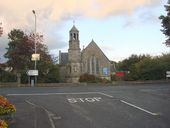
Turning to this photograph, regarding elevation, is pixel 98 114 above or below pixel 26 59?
below

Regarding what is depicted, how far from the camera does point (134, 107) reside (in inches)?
901

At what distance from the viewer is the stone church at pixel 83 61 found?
9544 centimetres

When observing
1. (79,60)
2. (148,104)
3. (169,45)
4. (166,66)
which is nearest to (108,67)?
(79,60)

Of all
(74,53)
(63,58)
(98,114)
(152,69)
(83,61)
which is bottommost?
(98,114)

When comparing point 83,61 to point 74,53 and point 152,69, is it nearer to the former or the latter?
point 74,53

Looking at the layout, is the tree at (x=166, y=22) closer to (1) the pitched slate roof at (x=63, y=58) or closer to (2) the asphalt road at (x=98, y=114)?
(2) the asphalt road at (x=98, y=114)

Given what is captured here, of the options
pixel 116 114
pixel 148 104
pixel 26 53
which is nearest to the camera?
pixel 116 114

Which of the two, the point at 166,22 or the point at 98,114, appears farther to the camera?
the point at 166,22

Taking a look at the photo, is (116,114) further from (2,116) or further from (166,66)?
(166,66)

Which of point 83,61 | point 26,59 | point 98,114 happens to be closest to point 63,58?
point 83,61

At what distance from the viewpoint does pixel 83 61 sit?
322 ft

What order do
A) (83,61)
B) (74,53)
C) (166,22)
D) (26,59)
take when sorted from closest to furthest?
(166,22) < (26,59) < (74,53) < (83,61)

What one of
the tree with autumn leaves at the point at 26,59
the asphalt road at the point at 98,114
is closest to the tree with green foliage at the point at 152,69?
the tree with autumn leaves at the point at 26,59

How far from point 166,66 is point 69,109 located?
4626cm
